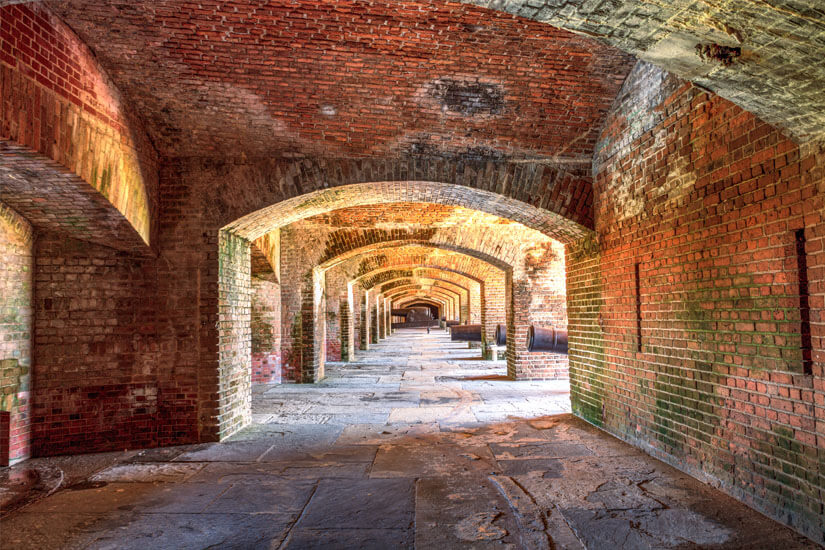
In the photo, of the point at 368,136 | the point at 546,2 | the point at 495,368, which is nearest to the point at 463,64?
the point at 368,136

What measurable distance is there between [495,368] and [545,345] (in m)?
4.89

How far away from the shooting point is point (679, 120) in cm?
470

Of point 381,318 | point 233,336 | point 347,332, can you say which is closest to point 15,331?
point 233,336

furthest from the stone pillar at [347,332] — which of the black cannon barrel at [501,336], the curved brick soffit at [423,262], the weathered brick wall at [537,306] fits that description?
the weathered brick wall at [537,306]

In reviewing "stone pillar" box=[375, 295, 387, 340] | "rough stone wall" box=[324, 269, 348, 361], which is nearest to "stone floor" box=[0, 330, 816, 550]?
"rough stone wall" box=[324, 269, 348, 361]

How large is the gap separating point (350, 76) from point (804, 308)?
437 centimetres

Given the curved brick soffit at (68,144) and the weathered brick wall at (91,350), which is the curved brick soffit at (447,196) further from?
the weathered brick wall at (91,350)

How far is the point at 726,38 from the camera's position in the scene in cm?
261

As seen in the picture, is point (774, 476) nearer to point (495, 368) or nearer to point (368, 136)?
point (368, 136)

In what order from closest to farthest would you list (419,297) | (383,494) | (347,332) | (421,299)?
(383,494)
(347,332)
(419,297)
(421,299)

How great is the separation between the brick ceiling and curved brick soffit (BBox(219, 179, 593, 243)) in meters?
0.31

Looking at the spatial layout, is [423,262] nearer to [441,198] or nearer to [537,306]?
[537,306]

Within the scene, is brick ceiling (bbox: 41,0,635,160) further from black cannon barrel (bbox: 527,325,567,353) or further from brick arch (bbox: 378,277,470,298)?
brick arch (bbox: 378,277,470,298)

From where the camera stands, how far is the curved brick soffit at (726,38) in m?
2.41
